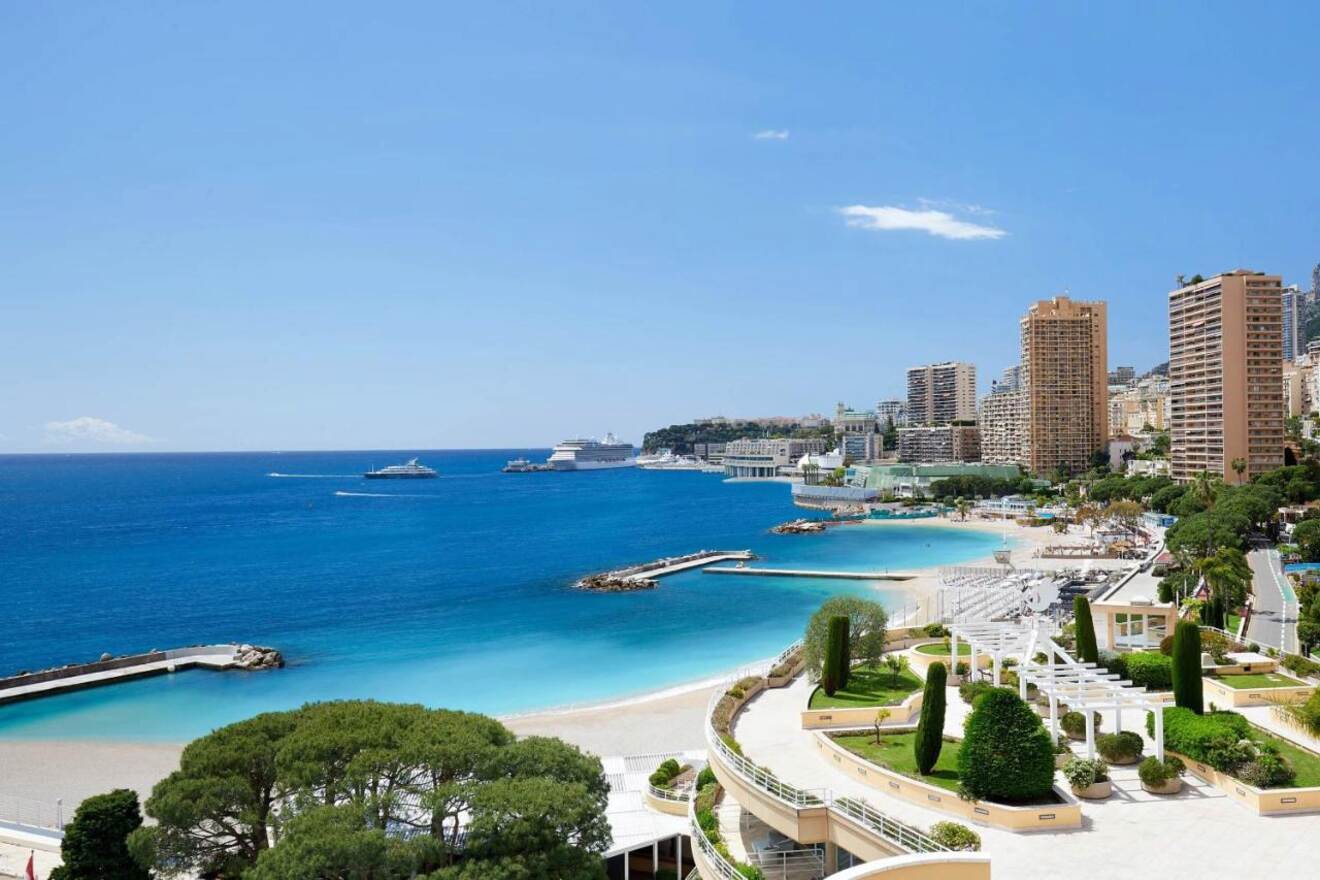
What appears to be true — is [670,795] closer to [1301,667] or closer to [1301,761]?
[1301,761]

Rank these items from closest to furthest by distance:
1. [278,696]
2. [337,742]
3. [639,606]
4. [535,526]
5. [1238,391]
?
[337,742] → [278,696] → [639,606] → [1238,391] → [535,526]

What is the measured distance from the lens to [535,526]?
4122 inches

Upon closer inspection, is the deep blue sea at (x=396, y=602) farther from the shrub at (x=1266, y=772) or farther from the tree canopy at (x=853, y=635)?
the shrub at (x=1266, y=772)

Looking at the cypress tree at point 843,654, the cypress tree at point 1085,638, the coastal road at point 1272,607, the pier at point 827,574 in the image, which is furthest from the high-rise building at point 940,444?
the cypress tree at point 843,654

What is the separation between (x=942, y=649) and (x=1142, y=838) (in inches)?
519

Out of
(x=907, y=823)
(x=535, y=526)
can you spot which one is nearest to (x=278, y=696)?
(x=907, y=823)

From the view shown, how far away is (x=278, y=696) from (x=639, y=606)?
24470 mm

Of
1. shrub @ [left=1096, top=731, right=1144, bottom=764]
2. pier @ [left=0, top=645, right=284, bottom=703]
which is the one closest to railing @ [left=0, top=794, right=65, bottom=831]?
pier @ [left=0, top=645, right=284, bottom=703]

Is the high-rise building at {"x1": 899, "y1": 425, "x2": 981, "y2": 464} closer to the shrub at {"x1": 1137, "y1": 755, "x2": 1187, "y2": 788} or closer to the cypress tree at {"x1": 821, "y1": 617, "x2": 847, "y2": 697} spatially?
the cypress tree at {"x1": 821, "y1": 617, "x2": 847, "y2": 697}

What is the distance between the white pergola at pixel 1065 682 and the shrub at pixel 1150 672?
2649mm

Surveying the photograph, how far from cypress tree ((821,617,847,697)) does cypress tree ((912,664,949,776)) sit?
17.0ft

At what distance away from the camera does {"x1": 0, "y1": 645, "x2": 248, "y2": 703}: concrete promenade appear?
37734 millimetres

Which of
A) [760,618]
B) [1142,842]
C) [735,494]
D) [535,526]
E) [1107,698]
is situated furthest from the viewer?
[735,494]

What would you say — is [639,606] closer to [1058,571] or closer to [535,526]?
[1058,571]
